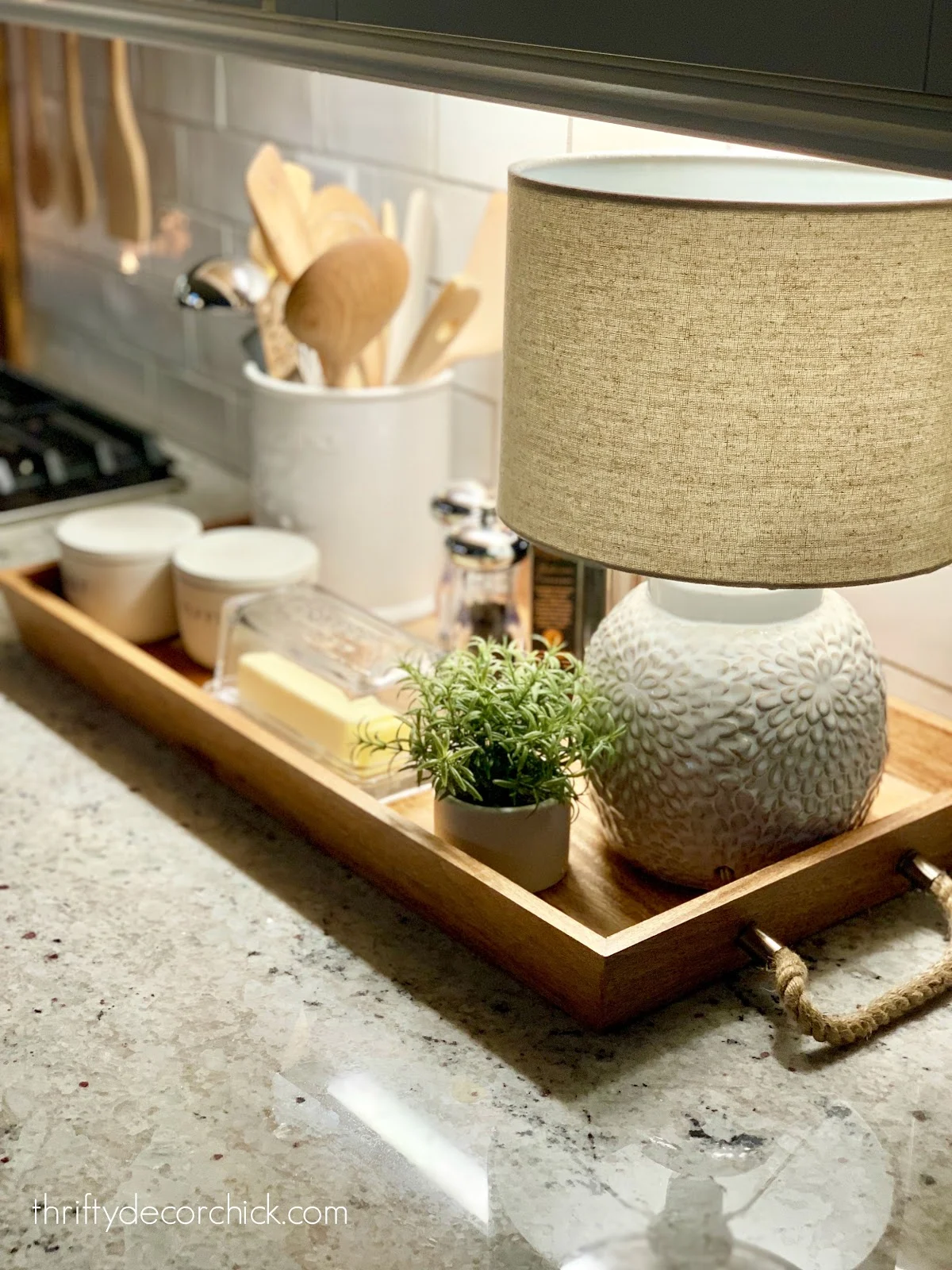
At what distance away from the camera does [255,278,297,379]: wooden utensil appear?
125 cm

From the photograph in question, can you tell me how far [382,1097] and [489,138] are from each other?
84cm

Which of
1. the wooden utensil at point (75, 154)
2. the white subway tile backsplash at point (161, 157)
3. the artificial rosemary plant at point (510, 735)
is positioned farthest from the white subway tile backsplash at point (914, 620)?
the wooden utensil at point (75, 154)

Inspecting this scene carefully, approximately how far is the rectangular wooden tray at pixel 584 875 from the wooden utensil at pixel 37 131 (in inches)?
43.7

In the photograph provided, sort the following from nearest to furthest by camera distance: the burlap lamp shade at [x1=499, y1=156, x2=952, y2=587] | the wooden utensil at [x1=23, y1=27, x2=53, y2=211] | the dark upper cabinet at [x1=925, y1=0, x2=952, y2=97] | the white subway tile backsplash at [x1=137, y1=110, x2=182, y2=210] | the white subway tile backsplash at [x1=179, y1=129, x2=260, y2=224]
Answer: the dark upper cabinet at [x1=925, y1=0, x2=952, y2=97] < the burlap lamp shade at [x1=499, y1=156, x2=952, y2=587] < the white subway tile backsplash at [x1=179, y1=129, x2=260, y2=224] < the white subway tile backsplash at [x1=137, y1=110, x2=182, y2=210] < the wooden utensil at [x1=23, y1=27, x2=53, y2=211]

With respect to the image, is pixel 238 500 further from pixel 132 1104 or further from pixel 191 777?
pixel 132 1104

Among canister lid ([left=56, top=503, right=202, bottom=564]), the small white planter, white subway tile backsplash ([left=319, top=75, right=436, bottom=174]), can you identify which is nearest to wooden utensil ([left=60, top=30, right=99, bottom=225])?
white subway tile backsplash ([left=319, top=75, right=436, bottom=174])

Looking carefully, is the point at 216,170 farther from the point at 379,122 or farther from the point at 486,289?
the point at 486,289

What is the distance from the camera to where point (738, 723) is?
0.82 metres

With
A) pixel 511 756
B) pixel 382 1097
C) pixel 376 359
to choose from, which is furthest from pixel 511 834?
pixel 376 359

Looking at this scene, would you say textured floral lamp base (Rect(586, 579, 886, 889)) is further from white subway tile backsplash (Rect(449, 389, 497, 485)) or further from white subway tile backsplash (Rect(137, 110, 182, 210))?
white subway tile backsplash (Rect(137, 110, 182, 210))

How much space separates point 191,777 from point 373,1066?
0.36 m

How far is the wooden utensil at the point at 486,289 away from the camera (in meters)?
1.18

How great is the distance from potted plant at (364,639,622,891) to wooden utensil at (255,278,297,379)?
0.47m

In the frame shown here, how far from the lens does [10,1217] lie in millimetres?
656
